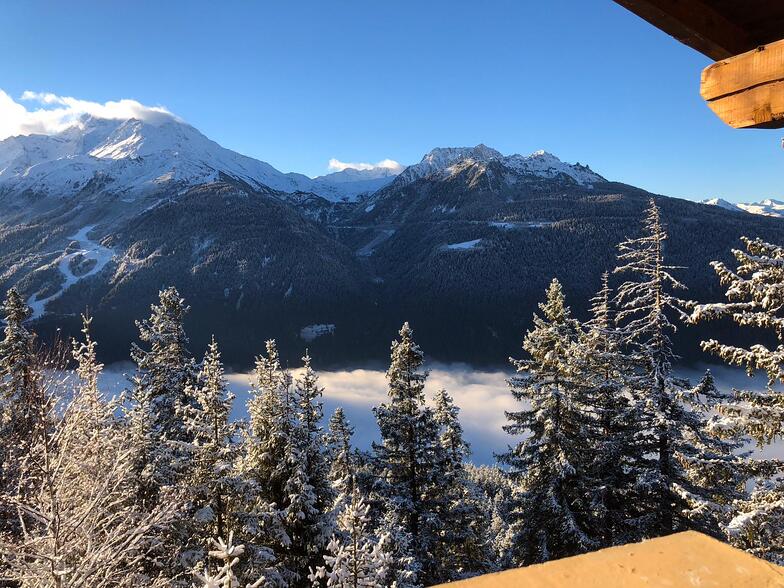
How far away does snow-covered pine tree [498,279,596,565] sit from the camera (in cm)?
1449

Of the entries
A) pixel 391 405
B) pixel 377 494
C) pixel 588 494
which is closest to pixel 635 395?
pixel 588 494

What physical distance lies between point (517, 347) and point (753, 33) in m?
181

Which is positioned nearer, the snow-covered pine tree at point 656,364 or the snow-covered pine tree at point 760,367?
the snow-covered pine tree at point 760,367

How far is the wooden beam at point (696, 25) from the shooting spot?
241 cm

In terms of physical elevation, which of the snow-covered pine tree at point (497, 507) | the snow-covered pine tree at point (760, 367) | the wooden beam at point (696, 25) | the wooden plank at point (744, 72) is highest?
the wooden beam at point (696, 25)

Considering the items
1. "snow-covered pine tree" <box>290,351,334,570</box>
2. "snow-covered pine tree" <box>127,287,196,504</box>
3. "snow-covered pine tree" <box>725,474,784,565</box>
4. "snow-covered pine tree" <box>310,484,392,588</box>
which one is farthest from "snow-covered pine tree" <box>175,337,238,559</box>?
"snow-covered pine tree" <box>725,474,784,565</box>

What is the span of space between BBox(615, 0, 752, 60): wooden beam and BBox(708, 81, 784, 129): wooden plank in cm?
40

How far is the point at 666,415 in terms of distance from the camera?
12953 mm

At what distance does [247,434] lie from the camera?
14125mm

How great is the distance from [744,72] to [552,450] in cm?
1465

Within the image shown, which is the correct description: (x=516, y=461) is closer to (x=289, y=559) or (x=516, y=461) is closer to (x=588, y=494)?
(x=588, y=494)

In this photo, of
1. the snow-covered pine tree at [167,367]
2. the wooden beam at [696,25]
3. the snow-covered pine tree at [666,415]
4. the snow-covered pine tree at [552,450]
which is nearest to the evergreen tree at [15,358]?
the snow-covered pine tree at [167,367]

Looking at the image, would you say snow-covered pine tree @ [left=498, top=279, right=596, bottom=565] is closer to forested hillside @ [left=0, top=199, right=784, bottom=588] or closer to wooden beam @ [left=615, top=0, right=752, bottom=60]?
forested hillside @ [left=0, top=199, right=784, bottom=588]

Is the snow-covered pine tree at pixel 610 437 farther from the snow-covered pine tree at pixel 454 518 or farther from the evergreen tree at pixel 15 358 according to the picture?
the evergreen tree at pixel 15 358
